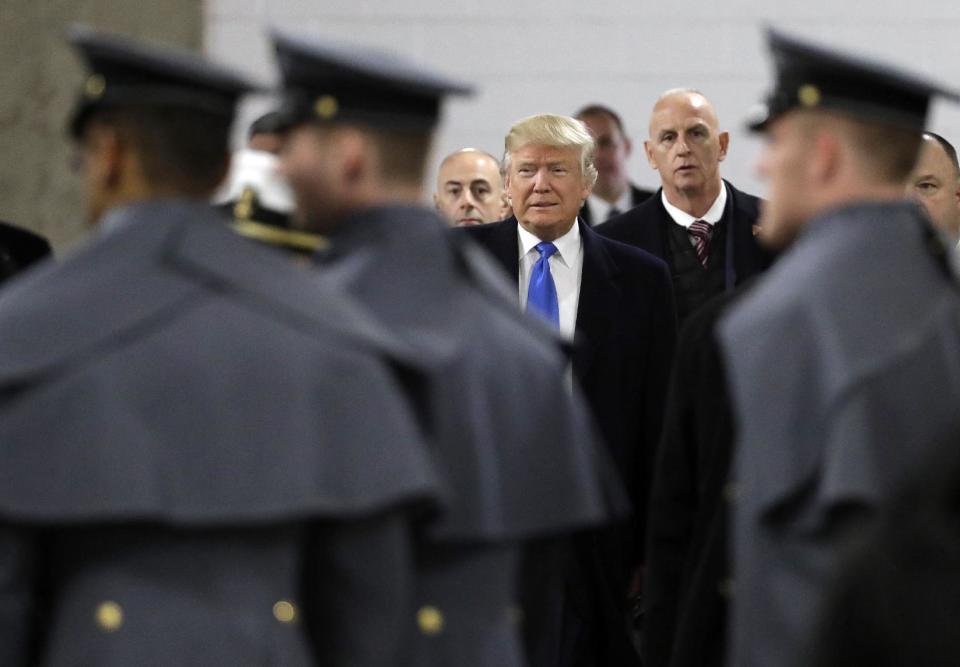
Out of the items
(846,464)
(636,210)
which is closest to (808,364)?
(846,464)

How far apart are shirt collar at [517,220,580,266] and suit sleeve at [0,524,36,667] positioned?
255 cm

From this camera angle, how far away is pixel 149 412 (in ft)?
6.97

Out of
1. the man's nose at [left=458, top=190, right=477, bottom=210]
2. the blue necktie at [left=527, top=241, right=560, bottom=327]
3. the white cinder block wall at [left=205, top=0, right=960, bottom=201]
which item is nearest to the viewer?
the blue necktie at [left=527, top=241, right=560, bottom=327]

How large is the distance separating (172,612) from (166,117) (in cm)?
56

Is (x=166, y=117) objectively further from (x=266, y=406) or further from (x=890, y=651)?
(x=890, y=651)

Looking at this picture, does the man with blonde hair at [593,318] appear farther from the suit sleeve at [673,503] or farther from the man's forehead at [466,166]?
the man's forehead at [466,166]

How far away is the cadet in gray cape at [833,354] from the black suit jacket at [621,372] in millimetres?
1812

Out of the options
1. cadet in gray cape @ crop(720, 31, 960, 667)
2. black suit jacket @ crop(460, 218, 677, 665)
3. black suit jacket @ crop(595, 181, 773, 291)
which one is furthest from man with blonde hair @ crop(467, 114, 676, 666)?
cadet in gray cape @ crop(720, 31, 960, 667)

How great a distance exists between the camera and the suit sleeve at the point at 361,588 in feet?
7.25

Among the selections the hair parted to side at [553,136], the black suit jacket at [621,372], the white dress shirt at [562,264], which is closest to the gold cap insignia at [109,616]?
the black suit jacket at [621,372]

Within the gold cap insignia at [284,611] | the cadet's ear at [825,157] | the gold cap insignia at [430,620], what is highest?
the cadet's ear at [825,157]

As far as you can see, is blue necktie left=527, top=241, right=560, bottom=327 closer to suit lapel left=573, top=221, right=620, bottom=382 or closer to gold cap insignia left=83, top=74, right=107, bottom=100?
suit lapel left=573, top=221, right=620, bottom=382

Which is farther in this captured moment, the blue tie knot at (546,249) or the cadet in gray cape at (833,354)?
the blue tie knot at (546,249)

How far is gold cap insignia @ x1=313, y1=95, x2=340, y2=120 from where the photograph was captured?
246 centimetres
